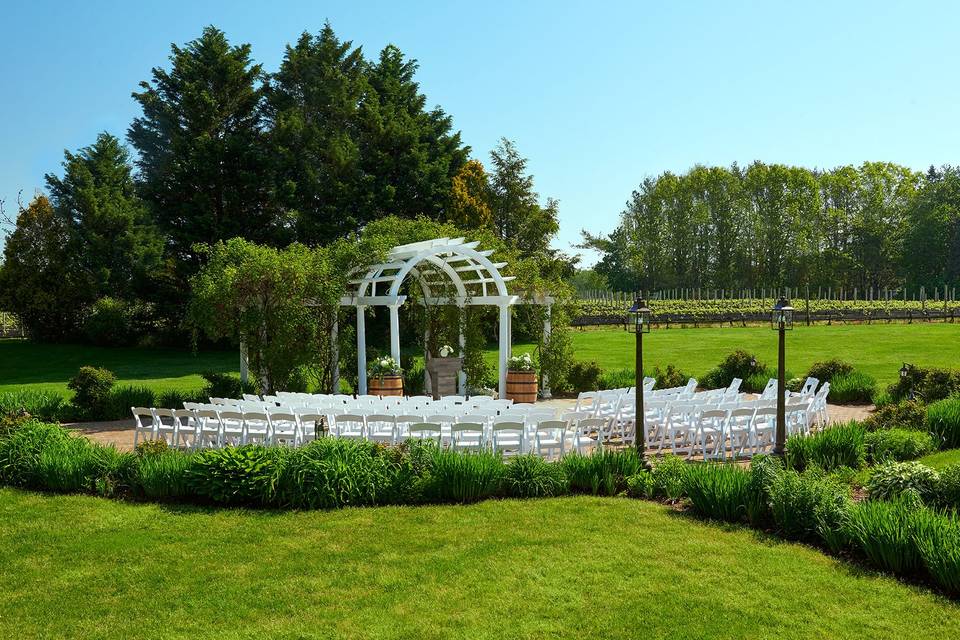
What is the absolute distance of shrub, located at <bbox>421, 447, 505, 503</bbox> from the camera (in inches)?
330


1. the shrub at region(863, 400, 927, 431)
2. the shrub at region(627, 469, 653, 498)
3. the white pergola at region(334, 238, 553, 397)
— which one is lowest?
the shrub at region(627, 469, 653, 498)

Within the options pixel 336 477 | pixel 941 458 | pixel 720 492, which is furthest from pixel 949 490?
pixel 336 477

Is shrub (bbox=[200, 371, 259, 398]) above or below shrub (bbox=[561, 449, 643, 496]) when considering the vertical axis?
above

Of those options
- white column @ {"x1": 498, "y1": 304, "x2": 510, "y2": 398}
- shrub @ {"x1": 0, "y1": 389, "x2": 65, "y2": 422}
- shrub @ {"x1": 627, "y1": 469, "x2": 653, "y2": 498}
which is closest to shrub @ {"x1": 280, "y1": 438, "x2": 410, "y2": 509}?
shrub @ {"x1": 627, "y1": 469, "x2": 653, "y2": 498}

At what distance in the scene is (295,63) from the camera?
35.1 metres

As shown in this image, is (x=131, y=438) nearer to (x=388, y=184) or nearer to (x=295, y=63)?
(x=388, y=184)

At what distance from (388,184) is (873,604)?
101 ft

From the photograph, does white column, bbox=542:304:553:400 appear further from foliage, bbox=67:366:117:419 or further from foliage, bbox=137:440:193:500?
foliage, bbox=137:440:193:500

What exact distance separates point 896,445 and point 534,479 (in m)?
5.15

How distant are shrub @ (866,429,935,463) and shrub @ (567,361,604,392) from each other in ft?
26.6

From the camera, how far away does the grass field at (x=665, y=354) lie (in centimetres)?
2458

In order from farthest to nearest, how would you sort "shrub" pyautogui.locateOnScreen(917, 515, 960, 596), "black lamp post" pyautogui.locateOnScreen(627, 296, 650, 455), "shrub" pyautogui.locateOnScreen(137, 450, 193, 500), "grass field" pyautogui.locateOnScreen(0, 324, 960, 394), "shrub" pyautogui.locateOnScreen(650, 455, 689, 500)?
"grass field" pyautogui.locateOnScreen(0, 324, 960, 394), "black lamp post" pyautogui.locateOnScreen(627, 296, 650, 455), "shrub" pyautogui.locateOnScreen(137, 450, 193, 500), "shrub" pyautogui.locateOnScreen(650, 455, 689, 500), "shrub" pyautogui.locateOnScreen(917, 515, 960, 596)

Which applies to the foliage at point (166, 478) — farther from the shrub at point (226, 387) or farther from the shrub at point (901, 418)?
the shrub at point (901, 418)

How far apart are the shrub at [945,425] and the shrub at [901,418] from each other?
268 millimetres
